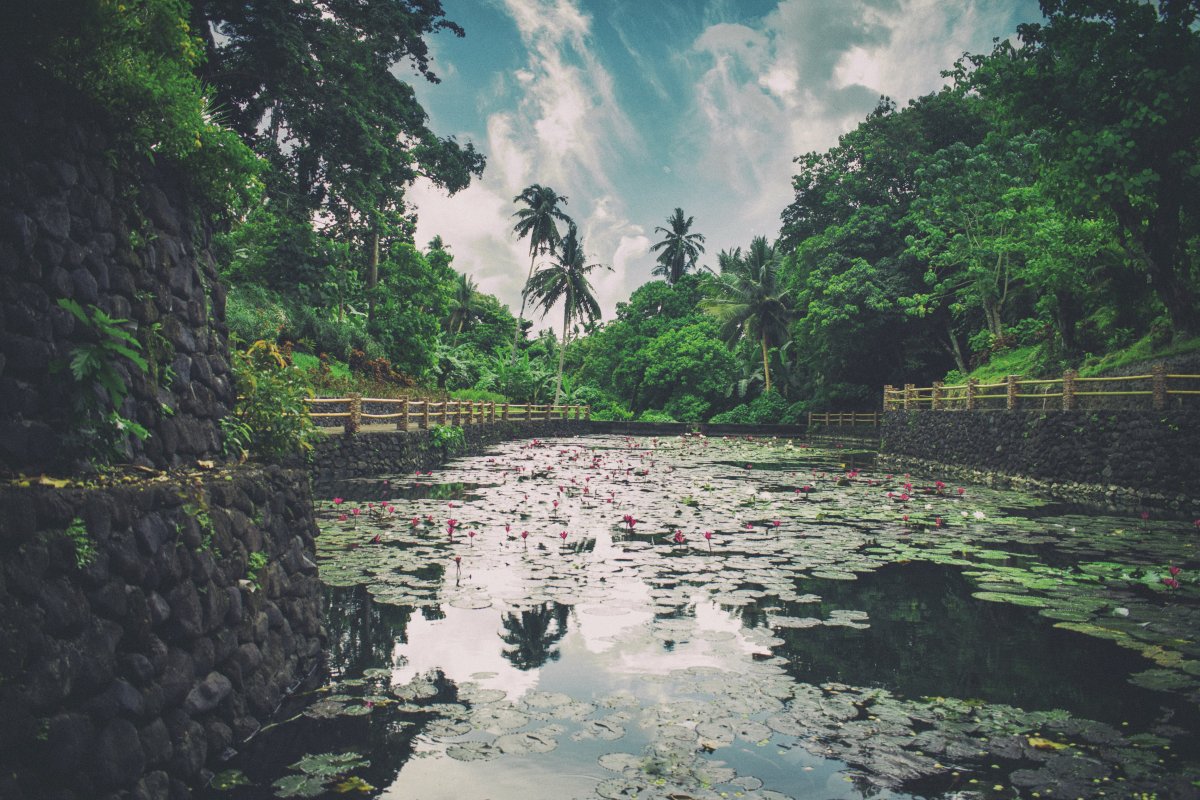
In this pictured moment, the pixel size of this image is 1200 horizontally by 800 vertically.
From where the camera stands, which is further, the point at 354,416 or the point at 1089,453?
the point at 354,416

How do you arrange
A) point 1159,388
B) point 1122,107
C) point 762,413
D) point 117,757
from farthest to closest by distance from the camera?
point 762,413, point 1159,388, point 1122,107, point 117,757

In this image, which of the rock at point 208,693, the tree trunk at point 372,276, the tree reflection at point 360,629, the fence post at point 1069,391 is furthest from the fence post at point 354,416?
the fence post at point 1069,391

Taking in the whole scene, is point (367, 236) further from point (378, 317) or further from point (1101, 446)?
point (1101, 446)

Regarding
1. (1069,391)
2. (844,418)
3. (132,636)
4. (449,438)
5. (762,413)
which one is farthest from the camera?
(762,413)

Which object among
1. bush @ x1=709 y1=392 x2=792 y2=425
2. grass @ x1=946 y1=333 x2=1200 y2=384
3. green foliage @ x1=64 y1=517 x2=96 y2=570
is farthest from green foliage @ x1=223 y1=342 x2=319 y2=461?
bush @ x1=709 y1=392 x2=792 y2=425

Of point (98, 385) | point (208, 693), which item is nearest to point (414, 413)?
point (98, 385)

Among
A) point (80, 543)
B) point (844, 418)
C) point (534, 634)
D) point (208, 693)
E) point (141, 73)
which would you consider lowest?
point (534, 634)

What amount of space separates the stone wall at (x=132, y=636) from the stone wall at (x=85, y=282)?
1.42 ft

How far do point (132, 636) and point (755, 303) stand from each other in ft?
124

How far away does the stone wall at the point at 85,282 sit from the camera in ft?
9.37

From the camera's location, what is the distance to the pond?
3.04 metres

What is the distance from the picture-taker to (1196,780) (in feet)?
9.55

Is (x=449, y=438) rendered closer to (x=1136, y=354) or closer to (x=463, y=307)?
(x=1136, y=354)

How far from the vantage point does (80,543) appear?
8.18ft
